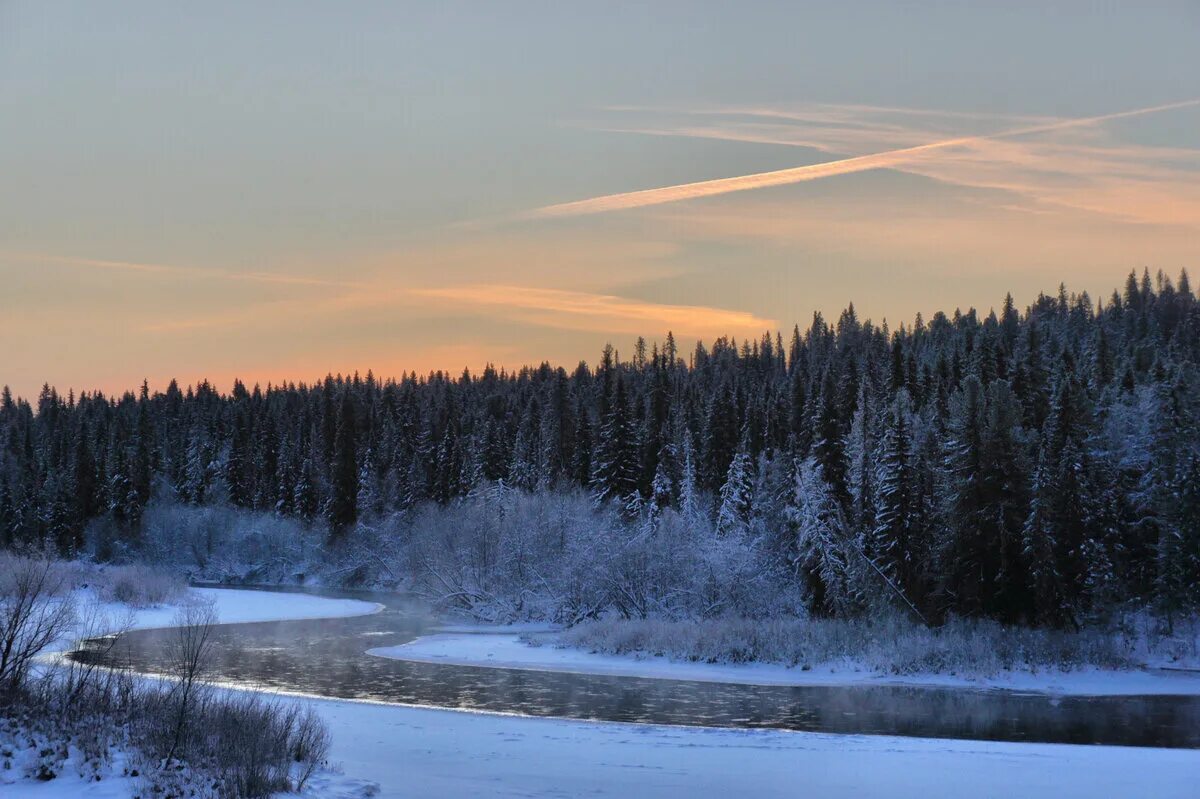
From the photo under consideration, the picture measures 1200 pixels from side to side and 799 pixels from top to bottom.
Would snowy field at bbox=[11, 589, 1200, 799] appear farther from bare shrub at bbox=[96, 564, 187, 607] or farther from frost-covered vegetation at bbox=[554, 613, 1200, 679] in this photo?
bare shrub at bbox=[96, 564, 187, 607]

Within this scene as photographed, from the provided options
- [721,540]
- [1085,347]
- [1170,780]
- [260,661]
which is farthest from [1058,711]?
[1085,347]

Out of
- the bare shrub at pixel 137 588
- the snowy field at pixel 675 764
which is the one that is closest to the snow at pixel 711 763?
the snowy field at pixel 675 764

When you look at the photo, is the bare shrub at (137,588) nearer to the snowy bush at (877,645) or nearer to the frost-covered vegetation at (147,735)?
the snowy bush at (877,645)

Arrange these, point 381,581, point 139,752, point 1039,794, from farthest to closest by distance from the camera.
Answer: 1. point 381,581
2. point 1039,794
3. point 139,752

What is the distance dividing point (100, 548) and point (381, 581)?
38.8m

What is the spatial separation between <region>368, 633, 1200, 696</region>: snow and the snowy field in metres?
12.0

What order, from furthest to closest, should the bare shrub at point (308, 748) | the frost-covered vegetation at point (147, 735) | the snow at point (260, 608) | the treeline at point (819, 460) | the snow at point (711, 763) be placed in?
1. the snow at point (260, 608)
2. the treeline at point (819, 460)
3. the snow at point (711, 763)
4. the bare shrub at point (308, 748)
5. the frost-covered vegetation at point (147, 735)

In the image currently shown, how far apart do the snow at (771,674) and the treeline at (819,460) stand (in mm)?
7197

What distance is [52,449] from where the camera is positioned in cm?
13800

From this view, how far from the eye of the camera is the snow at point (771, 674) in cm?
3788

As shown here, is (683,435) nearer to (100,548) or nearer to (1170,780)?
(1170,780)

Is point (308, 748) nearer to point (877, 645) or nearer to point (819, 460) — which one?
point (877, 645)

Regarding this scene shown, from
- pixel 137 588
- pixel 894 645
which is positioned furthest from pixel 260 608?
pixel 894 645

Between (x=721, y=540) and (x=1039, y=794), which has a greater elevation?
(x=1039, y=794)
